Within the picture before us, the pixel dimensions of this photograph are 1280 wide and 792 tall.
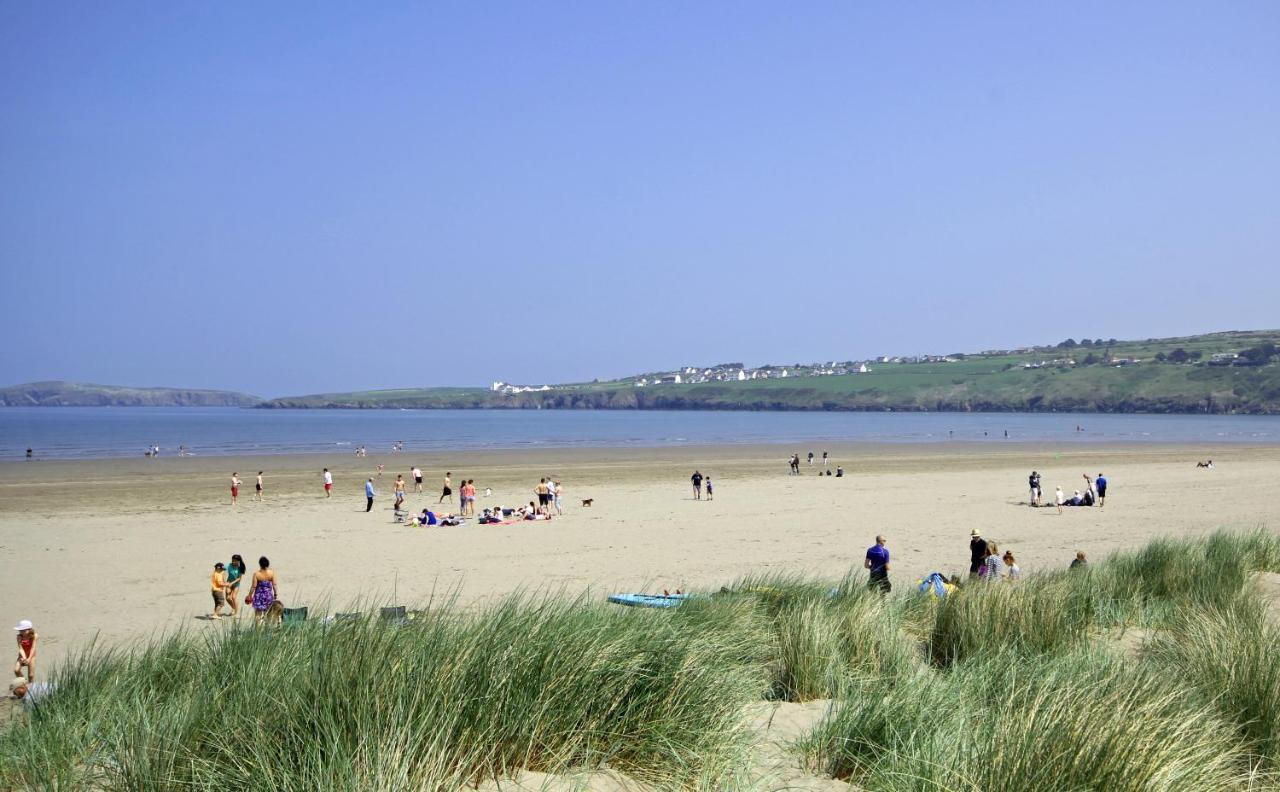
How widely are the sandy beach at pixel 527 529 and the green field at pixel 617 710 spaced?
1.65 m

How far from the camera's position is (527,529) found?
77.8 ft

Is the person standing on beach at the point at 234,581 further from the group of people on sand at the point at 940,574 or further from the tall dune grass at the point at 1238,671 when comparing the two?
the tall dune grass at the point at 1238,671

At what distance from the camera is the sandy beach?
15531 mm

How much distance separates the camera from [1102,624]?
24.9ft

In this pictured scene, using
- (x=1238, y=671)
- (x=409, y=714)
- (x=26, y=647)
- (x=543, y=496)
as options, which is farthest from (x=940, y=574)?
(x=543, y=496)

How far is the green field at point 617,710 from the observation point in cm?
352

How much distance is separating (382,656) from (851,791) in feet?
6.83

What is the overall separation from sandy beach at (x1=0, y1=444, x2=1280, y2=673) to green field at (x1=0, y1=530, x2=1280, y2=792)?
1652 millimetres

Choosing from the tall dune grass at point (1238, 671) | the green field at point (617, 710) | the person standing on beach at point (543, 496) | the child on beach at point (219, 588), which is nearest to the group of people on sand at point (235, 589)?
the child on beach at point (219, 588)

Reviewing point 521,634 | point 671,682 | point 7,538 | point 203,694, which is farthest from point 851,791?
point 7,538

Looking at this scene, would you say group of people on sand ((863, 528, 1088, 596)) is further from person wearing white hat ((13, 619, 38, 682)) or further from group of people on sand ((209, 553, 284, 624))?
person wearing white hat ((13, 619, 38, 682))

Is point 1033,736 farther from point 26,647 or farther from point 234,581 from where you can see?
point 234,581

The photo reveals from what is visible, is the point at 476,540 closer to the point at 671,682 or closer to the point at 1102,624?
the point at 1102,624

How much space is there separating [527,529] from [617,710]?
19780 mm
